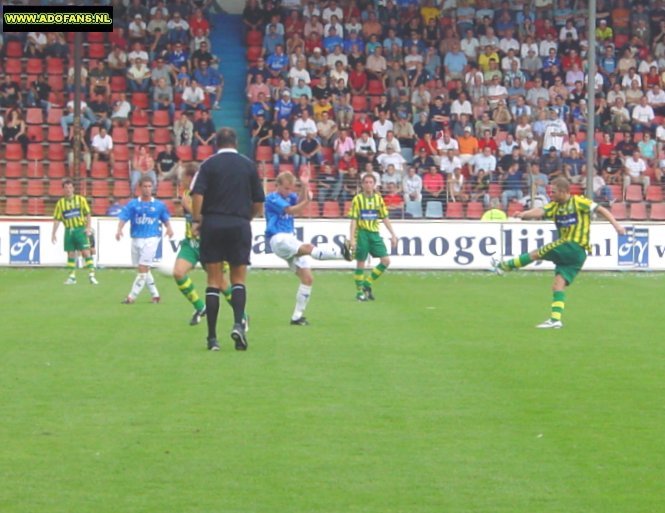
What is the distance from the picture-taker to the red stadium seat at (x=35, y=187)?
104 ft

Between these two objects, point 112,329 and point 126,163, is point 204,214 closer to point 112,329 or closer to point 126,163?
point 112,329

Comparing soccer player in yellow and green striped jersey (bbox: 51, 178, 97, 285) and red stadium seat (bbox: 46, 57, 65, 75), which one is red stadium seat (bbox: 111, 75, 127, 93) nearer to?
red stadium seat (bbox: 46, 57, 65, 75)

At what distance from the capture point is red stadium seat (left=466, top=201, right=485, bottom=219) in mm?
30656

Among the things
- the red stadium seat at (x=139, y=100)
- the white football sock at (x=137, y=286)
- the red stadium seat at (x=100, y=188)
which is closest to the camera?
the white football sock at (x=137, y=286)

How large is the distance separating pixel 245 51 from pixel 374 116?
507cm

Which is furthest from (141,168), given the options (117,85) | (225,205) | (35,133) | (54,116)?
(225,205)

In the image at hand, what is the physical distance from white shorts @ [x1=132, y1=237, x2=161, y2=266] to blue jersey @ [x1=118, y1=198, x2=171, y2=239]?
4.6 inches

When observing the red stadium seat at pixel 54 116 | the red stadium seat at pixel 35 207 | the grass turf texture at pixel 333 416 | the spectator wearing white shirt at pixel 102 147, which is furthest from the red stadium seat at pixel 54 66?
the grass turf texture at pixel 333 416

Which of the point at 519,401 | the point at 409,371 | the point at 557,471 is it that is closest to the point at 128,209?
the point at 409,371

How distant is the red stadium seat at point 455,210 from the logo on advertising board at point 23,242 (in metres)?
9.09

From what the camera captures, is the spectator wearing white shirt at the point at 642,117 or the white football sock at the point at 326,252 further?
the spectator wearing white shirt at the point at 642,117

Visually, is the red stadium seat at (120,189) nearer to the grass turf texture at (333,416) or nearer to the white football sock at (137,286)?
the white football sock at (137,286)

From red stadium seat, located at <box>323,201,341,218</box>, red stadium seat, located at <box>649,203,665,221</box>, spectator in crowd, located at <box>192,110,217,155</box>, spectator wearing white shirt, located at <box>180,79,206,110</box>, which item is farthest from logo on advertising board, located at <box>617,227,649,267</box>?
spectator wearing white shirt, located at <box>180,79,206,110</box>

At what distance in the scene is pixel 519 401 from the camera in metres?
9.77
